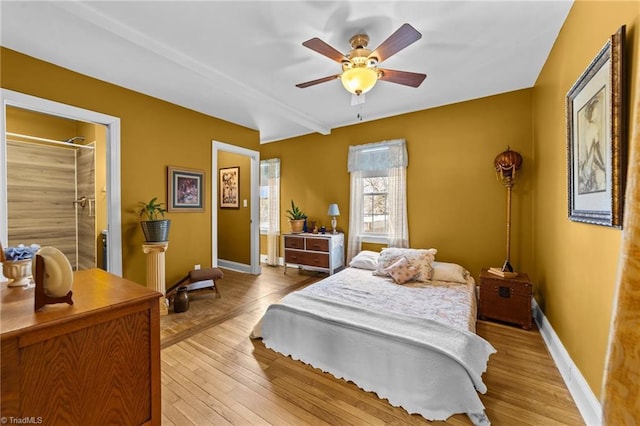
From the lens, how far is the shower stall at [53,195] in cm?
366

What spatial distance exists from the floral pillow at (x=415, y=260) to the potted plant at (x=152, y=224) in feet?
8.71

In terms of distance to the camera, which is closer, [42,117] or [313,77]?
[313,77]

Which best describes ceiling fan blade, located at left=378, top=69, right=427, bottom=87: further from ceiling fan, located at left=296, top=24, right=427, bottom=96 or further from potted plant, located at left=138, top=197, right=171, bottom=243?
potted plant, located at left=138, top=197, right=171, bottom=243

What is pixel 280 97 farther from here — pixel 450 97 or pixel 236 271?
pixel 236 271

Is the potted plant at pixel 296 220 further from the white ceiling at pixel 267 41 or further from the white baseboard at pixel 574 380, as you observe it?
the white baseboard at pixel 574 380

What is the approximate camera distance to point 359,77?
2.04 metres

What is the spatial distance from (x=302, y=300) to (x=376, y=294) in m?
0.77

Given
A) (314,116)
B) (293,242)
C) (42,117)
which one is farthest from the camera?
(293,242)

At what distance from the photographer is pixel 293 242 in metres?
4.59

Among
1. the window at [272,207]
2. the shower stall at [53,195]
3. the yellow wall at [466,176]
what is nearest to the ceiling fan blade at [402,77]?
the yellow wall at [466,176]

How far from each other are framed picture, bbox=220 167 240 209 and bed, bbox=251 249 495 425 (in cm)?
307

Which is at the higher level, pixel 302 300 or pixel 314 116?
pixel 314 116

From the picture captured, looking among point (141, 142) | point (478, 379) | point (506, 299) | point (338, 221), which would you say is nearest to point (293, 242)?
point (338, 221)
